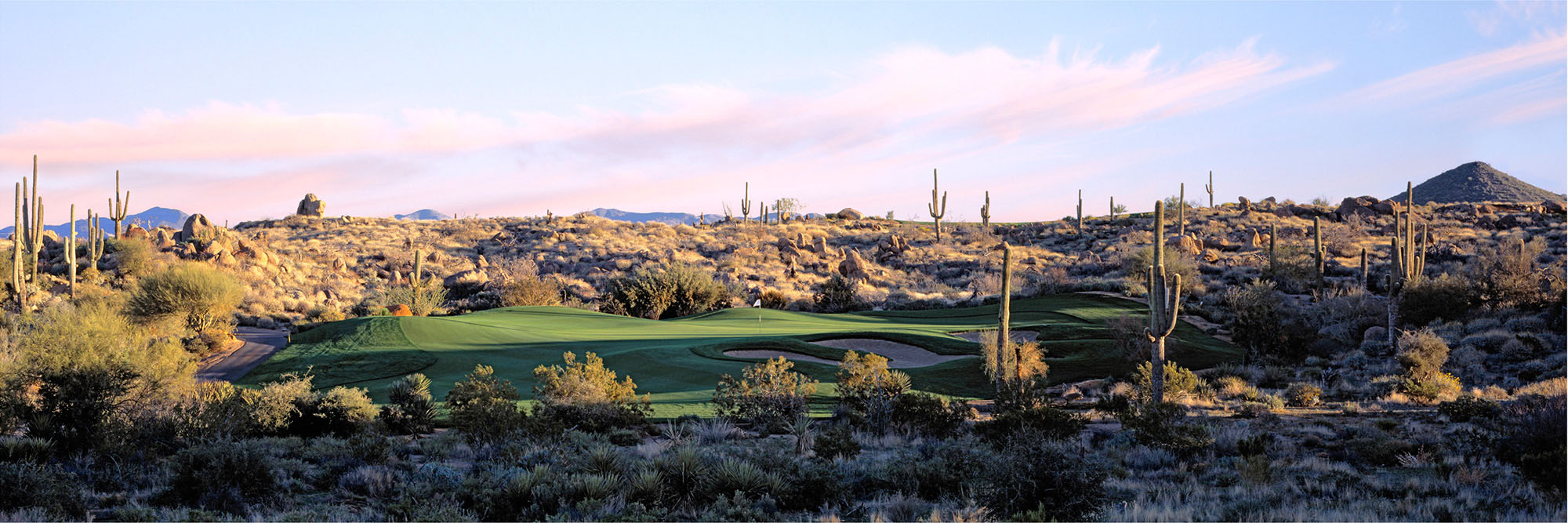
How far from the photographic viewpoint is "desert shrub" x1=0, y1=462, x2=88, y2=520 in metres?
8.69

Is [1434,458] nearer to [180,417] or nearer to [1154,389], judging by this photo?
[1154,389]

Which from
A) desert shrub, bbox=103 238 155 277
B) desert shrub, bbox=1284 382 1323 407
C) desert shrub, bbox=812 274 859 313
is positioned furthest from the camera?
desert shrub, bbox=103 238 155 277

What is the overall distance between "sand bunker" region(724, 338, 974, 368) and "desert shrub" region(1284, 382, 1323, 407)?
8.06 metres

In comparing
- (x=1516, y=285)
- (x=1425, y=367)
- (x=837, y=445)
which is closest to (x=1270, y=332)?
(x=1425, y=367)

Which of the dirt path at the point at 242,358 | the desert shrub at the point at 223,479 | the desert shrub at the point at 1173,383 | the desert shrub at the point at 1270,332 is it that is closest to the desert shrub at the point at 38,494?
the desert shrub at the point at 223,479

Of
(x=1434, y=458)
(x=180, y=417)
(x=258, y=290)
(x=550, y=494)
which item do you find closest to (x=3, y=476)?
(x=180, y=417)

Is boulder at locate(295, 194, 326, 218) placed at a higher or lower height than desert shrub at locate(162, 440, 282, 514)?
higher

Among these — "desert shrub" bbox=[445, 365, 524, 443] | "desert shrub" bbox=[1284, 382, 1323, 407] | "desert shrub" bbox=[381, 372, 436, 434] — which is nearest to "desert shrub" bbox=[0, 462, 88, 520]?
"desert shrub" bbox=[445, 365, 524, 443]

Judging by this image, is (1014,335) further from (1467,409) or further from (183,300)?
(183,300)

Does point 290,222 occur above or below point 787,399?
above

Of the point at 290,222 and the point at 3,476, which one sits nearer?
the point at 3,476

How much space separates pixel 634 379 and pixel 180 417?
9.20 meters

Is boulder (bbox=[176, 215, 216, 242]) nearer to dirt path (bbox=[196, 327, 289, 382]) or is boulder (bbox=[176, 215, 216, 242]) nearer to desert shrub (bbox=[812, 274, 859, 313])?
dirt path (bbox=[196, 327, 289, 382])

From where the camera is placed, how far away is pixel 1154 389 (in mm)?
17391
